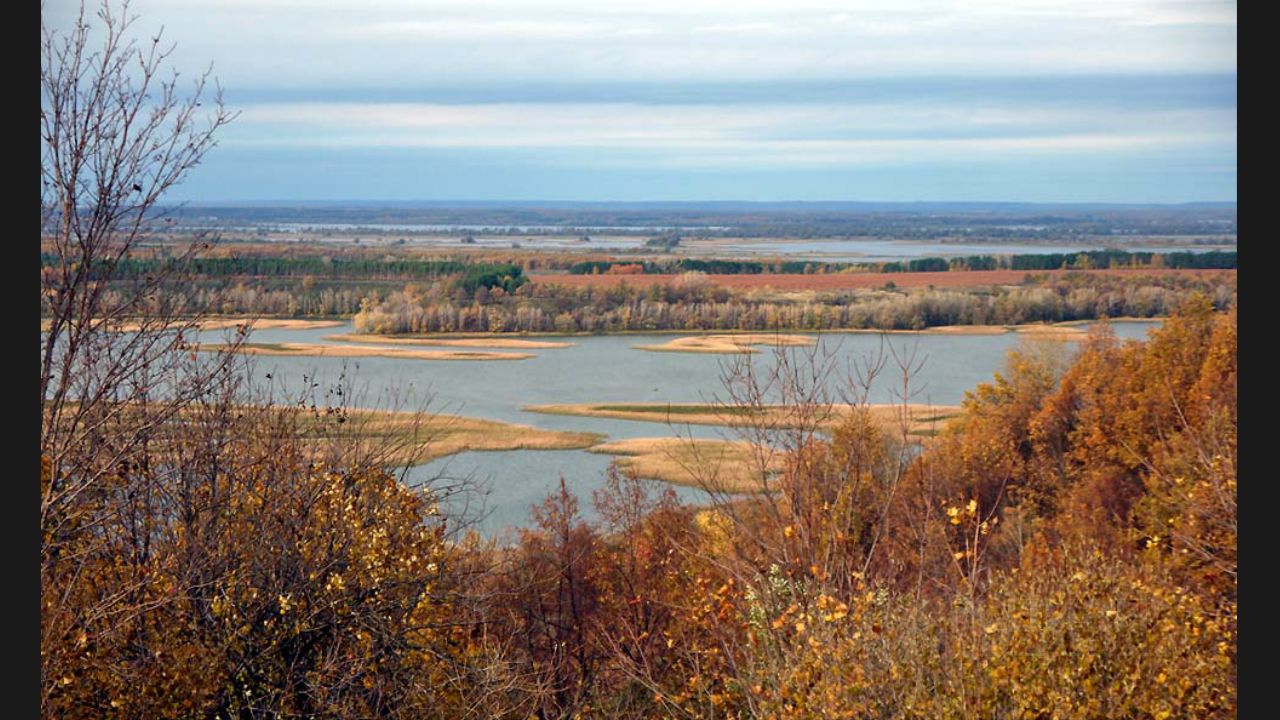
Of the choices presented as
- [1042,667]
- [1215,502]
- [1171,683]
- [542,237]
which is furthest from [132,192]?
[542,237]

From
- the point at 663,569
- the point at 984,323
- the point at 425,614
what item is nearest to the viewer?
the point at 425,614

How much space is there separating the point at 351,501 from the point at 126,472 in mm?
1606

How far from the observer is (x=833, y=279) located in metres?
65.6

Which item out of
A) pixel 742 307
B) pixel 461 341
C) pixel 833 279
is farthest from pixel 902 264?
pixel 461 341

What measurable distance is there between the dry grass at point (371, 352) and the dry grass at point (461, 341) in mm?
1346

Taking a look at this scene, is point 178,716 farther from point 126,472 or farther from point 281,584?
point 126,472

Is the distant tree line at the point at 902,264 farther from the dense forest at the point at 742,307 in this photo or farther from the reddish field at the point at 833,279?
the dense forest at the point at 742,307

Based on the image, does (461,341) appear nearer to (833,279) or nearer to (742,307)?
(742,307)

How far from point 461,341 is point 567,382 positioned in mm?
11404

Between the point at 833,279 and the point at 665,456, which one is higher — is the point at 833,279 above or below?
above

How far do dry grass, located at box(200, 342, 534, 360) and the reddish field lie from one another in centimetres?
1592

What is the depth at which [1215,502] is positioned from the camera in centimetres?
1110

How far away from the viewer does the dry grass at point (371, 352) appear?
33625mm

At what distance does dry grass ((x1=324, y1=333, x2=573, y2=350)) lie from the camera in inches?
1774
